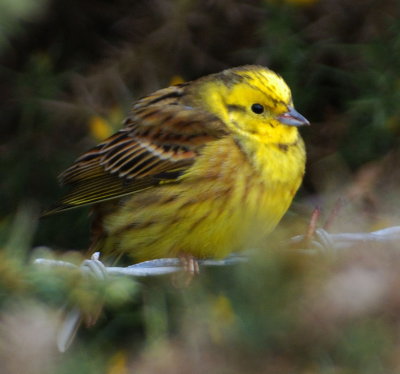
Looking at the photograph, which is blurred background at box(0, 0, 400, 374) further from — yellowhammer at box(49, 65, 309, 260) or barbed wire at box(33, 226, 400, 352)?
yellowhammer at box(49, 65, 309, 260)

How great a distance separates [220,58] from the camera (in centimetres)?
474

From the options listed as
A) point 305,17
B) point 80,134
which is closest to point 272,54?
point 305,17

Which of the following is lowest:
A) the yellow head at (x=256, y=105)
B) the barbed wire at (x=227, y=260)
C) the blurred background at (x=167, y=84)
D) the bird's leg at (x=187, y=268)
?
the blurred background at (x=167, y=84)

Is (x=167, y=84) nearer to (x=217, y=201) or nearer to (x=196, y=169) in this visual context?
(x=196, y=169)

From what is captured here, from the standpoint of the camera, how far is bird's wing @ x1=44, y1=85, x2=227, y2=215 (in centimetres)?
348

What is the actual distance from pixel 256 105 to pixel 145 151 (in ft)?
1.57

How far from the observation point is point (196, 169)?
335 cm

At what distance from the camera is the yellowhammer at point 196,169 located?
10.6 ft

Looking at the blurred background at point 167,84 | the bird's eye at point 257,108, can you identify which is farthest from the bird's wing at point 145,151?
the blurred background at point 167,84

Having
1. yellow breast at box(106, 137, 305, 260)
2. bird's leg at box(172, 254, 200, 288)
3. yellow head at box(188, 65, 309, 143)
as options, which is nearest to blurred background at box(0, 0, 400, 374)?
bird's leg at box(172, 254, 200, 288)

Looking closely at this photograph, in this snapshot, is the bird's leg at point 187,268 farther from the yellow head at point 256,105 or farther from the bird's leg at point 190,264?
the yellow head at point 256,105

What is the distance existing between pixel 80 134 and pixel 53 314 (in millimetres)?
2983

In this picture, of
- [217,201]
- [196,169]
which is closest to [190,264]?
[217,201]

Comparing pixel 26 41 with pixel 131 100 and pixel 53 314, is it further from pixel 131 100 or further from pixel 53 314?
pixel 53 314
